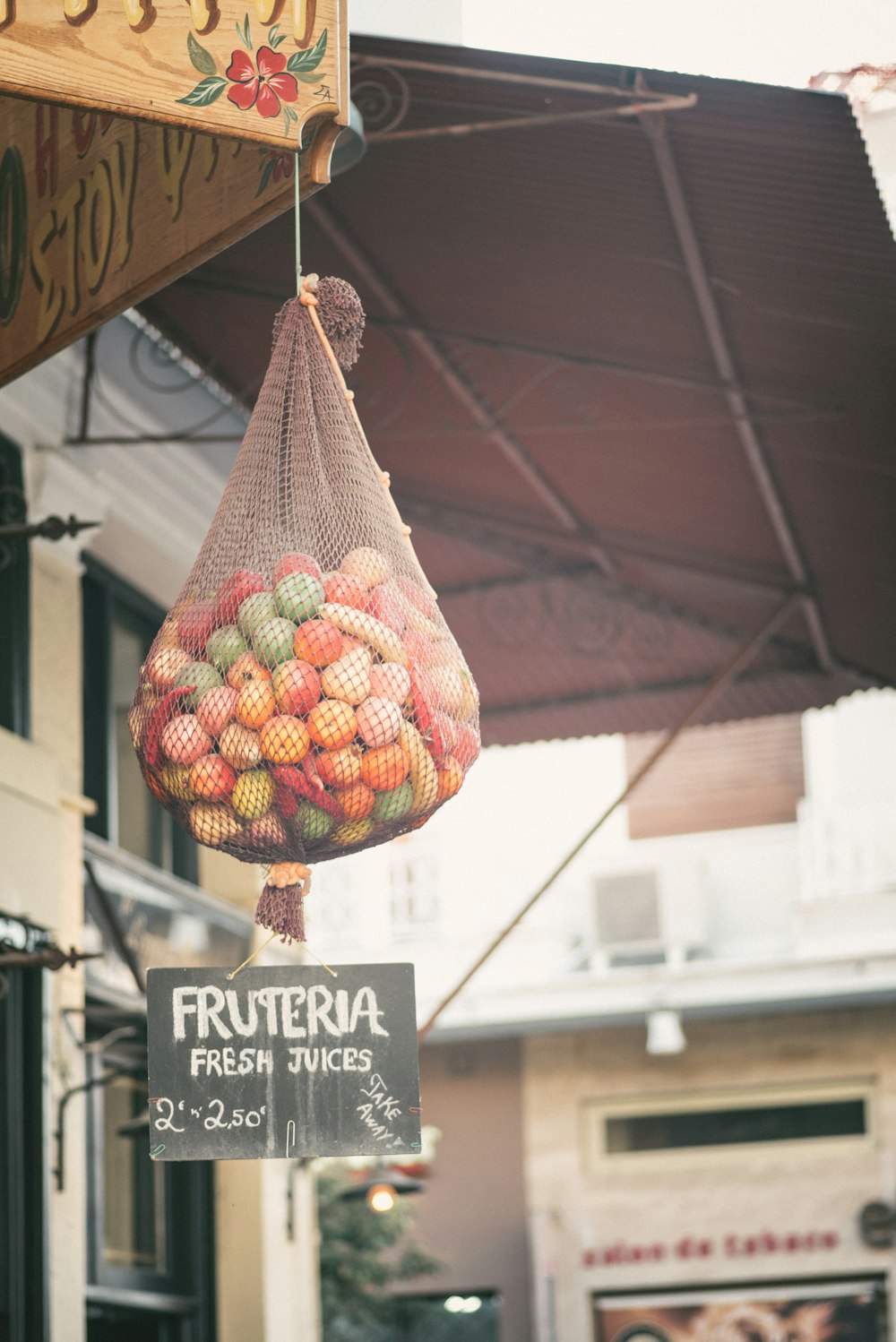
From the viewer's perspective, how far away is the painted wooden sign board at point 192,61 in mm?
2420

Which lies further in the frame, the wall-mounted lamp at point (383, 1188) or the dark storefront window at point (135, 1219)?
the wall-mounted lamp at point (383, 1188)

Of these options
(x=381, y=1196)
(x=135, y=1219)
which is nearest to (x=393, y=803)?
(x=135, y=1219)

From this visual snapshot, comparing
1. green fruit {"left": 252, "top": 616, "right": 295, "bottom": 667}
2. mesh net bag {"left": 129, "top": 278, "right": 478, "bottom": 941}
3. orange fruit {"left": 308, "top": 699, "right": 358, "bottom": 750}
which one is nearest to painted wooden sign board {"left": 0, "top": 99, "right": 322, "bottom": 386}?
mesh net bag {"left": 129, "top": 278, "right": 478, "bottom": 941}

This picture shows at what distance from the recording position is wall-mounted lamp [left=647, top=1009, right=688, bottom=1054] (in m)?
13.5

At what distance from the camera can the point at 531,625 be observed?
23.1ft

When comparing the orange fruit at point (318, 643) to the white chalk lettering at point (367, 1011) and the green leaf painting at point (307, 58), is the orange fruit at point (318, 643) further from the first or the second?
the green leaf painting at point (307, 58)

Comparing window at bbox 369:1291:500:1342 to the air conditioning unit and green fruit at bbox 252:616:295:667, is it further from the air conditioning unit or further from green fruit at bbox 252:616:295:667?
green fruit at bbox 252:616:295:667

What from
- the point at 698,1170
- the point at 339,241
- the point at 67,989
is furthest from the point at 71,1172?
the point at 698,1170

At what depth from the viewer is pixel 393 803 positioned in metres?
2.59

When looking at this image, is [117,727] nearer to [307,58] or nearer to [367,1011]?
[367,1011]

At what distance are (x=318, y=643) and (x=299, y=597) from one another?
0.09 meters

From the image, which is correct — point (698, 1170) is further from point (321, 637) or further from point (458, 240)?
point (321, 637)

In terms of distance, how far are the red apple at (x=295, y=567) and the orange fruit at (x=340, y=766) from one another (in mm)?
280

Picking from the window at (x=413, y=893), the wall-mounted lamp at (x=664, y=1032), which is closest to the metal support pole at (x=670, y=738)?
the wall-mounted lamp at (x=664, y=1032)
